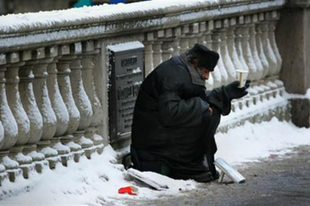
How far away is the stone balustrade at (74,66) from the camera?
11.0m

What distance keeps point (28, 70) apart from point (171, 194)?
158cm

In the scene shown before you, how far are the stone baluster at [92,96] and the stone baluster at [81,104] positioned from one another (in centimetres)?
9

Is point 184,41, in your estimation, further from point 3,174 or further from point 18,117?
point 3,174

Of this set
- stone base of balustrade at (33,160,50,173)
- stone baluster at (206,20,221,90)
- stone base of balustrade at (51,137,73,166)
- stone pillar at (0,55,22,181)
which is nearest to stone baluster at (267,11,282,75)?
stone baluster at (206,20,221,90)

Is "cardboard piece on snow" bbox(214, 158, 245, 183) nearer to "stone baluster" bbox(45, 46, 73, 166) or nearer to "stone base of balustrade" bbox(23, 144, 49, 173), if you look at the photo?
"stone baluster" bbox(45, 46, 73, 166)

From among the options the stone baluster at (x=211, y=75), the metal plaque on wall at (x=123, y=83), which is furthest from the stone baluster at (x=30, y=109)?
the stone baluster at (x=211, y=75)

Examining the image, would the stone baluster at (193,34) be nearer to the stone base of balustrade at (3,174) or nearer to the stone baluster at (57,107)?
the stone baluster at (57,107)

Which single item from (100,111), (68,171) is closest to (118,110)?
(100,111)

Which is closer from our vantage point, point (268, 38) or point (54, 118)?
point (54, 118)

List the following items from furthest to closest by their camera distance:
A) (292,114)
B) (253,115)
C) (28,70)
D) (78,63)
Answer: (292,114), (253,115), (78,63), (28,70)

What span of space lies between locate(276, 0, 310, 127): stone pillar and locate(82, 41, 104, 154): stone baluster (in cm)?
416

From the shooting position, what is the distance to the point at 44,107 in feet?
37.4

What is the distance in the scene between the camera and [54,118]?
11.5 meters

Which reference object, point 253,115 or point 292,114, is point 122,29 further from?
point 292,114
